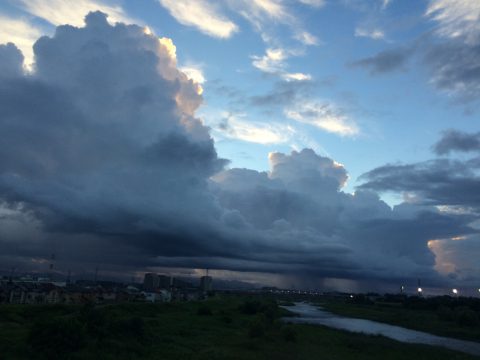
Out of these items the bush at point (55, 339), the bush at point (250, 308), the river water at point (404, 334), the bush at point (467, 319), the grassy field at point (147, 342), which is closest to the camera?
the bush at point (55, 339)

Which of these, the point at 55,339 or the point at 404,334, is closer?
the point at 55,339

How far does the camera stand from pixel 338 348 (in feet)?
188

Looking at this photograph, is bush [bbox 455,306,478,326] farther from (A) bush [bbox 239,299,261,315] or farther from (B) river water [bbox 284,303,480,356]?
(A) bush [bbox 239,299,261,315]

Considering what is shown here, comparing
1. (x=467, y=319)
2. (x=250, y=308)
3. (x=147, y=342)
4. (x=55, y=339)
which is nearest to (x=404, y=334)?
(x=467, y=319)

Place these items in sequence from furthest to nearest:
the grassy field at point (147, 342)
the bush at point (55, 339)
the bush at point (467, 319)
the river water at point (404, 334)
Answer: the bush at point (467, 319), the river water at point (404, 334), the grassy field at point (147, 342), the bush at point (55, 339)

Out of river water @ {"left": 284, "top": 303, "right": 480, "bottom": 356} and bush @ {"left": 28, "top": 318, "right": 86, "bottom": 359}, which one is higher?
bush @ {"left": 28, "top": 318, "right": 86, "bottom": 359}

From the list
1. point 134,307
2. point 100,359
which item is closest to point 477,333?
point 134,307

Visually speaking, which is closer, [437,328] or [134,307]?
[134,307]

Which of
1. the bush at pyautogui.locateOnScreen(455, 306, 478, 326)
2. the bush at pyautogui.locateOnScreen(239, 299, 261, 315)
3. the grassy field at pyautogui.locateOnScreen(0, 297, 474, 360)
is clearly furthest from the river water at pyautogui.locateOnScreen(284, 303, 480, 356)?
the bush at pyautogui.locateOnScreen(455, 306, 478, 326)

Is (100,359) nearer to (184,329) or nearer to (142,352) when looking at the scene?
(142,352)

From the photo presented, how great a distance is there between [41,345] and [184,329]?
3015 centimetres

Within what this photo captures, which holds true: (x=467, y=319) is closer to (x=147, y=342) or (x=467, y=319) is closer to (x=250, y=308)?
(x=250, y=308)

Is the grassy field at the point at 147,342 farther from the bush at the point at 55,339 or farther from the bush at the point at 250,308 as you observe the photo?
the bush at the point at 250,308

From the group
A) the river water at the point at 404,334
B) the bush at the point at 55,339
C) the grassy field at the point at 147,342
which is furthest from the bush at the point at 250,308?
the bush at the point at 55,339
